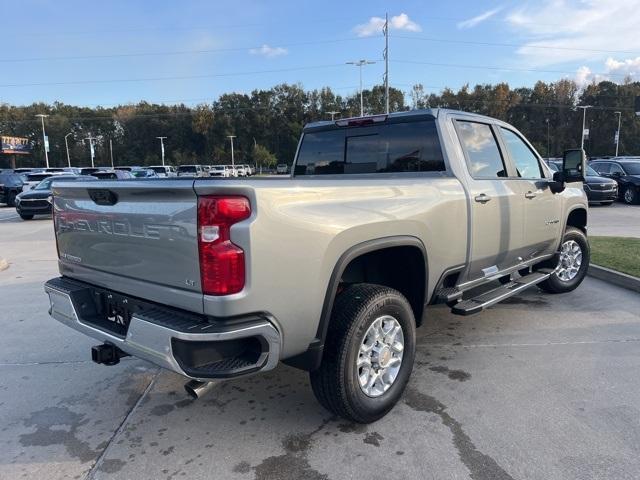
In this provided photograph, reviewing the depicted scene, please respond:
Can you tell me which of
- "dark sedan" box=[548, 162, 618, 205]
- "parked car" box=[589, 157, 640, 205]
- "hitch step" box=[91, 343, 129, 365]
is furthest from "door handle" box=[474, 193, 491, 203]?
"parked car" box=[589, 157, 640, 205]

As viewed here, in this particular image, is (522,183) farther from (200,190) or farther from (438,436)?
(200,190)

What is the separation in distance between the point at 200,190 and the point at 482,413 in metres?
2.34

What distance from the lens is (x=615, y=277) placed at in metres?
6.55

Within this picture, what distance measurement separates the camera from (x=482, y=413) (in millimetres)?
3264

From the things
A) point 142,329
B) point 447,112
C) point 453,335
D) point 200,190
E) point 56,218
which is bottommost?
point 453,335

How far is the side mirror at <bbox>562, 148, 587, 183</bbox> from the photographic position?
496 cm

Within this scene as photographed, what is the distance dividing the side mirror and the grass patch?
2298 millimetres

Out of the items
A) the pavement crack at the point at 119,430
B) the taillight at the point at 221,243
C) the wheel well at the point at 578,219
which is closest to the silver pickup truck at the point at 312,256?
the taillight at the point at 221,243

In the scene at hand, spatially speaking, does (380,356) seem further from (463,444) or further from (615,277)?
(615,277)

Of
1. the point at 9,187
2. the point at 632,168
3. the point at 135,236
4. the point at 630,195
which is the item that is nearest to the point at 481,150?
the point at 135,236

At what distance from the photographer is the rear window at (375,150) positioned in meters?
4.04

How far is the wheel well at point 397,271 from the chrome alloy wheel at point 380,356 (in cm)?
37

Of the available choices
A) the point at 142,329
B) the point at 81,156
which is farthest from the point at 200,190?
the point at 81,156

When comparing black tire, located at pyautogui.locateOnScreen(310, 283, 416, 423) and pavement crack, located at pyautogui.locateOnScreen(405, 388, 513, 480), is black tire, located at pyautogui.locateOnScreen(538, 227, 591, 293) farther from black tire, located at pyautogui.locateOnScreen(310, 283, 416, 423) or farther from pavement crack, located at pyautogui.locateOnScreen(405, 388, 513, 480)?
black tire, located at pyautogui.locateOnScreen(310, 283, 416, 423)
